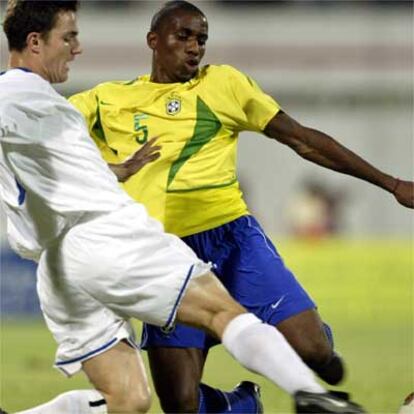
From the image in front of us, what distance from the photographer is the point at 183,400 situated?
6941 mm

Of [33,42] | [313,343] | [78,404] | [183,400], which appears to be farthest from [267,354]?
[33,42]

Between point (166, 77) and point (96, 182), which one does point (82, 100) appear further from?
point (96, 182)

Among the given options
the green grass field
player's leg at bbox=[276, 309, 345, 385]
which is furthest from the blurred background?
player's leg at bbox=[276, 309, 345, 385]

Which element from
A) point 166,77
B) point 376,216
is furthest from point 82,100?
point 376,216

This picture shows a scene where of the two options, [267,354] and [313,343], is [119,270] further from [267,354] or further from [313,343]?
[313,343]

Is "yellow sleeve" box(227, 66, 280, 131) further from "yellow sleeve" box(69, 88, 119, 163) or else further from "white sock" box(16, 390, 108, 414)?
"white sock" box(16, 390, 108, 414)

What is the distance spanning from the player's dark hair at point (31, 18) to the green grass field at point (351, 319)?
20.8 ft

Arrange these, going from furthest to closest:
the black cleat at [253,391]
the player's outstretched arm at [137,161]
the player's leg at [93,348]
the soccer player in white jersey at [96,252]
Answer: the black cleat at [253,391] → the player's outstretched arm at [137,161] → the player's leg at [93,348] → the soccer player in white jersey at [96,252]

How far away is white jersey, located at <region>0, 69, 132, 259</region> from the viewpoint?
5.88 metres

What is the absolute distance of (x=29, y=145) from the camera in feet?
19.3

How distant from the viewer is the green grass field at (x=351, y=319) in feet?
43.2

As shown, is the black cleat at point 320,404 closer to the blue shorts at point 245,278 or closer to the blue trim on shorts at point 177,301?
the blue trim on shorts at point 177,301

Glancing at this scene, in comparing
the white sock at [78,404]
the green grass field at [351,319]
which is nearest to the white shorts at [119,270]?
the white sock at [78,404]

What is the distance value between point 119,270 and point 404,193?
1.78 metres
